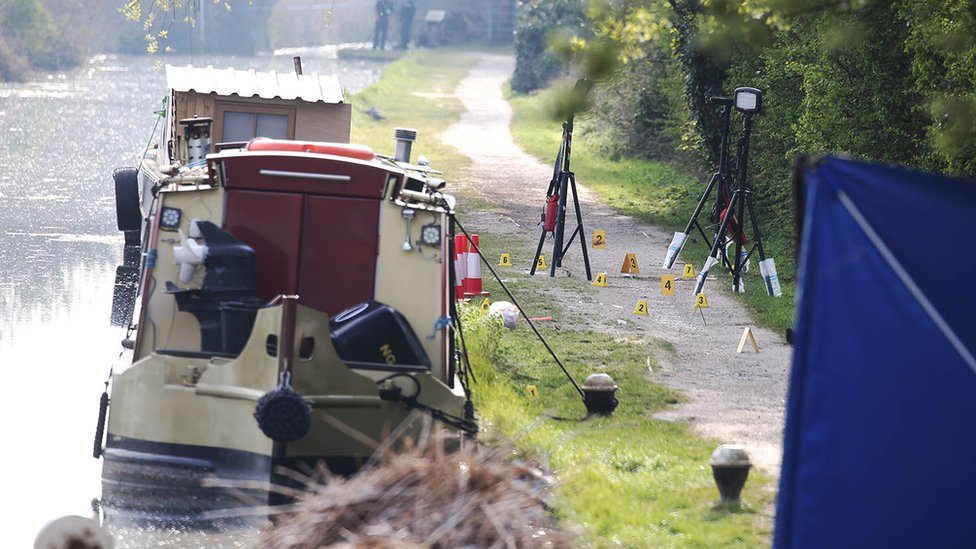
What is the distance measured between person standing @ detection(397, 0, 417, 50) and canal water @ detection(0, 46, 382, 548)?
51.8 metres

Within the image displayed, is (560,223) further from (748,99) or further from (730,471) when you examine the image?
(730,471)

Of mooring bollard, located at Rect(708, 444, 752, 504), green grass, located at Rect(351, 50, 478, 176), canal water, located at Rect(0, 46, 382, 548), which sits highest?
mooring bollard, located at Rect(708, 444, 752, 504)

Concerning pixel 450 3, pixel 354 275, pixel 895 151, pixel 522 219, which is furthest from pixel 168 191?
pixel 450 3

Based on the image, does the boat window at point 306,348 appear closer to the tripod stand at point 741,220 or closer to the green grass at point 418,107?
the tripod stand at point 741,220

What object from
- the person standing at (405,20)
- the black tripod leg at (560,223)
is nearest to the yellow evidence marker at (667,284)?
the black tripod leg at (560,223)

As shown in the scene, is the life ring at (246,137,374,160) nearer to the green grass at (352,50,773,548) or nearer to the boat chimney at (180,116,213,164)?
the green grass at (352,50,773,548)

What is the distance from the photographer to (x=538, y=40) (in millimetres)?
54562

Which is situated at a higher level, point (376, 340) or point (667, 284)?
point (376, 340)

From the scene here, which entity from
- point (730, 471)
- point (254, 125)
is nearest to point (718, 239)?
point (254, 125)

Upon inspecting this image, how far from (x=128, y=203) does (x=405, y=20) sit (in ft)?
242

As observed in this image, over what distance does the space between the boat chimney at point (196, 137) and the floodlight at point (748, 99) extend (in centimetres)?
588

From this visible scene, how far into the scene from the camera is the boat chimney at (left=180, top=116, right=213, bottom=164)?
55.0 feet

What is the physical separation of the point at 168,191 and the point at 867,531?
6.59 m

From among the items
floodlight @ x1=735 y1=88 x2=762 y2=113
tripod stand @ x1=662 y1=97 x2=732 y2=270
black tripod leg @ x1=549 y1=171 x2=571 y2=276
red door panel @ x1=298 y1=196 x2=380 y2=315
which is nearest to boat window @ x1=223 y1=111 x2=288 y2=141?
black tripod leg @ x1=549 y1=171 x2=571 y2=276
